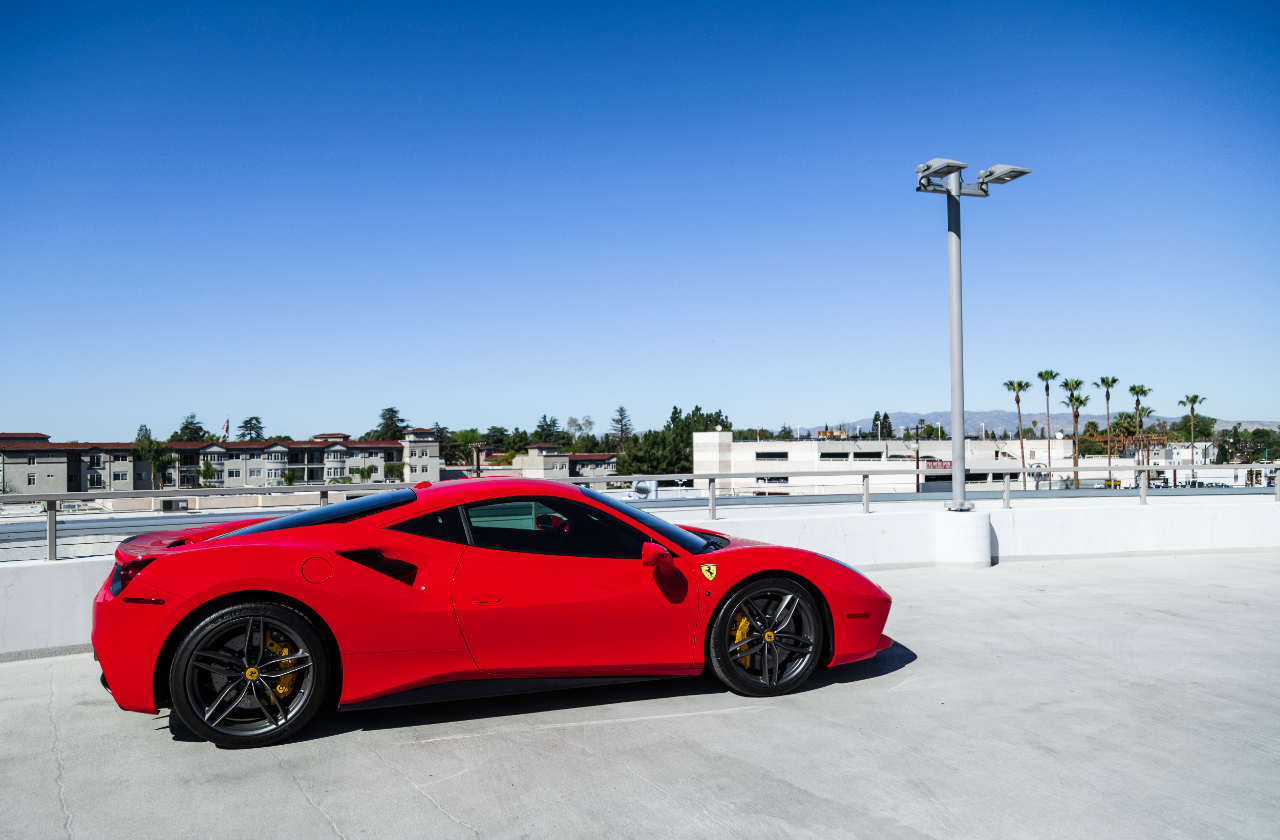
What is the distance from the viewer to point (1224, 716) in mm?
4352

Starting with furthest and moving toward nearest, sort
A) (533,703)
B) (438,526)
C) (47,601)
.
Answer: (47,601)
(533,703)
(438,526)

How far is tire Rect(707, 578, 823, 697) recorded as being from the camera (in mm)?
4605

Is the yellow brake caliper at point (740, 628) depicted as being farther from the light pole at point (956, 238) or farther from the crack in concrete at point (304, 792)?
Answer: the light pole at point (956, 238)

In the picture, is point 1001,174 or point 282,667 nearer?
point 282,667

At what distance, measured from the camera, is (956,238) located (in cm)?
1006

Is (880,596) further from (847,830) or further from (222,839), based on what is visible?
(222,839)

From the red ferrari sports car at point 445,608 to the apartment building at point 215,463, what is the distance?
1395 inches

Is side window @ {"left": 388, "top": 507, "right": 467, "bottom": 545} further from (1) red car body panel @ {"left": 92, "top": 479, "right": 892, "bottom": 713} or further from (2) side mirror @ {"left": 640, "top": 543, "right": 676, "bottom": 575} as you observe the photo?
(2) side mirror @ {"left": 640, "top": 543, "right": 676, "bottom": 575}

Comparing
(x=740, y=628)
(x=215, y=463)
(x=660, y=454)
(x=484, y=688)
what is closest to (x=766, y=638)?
(x=740, y=628)

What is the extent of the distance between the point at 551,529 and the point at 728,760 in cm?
148

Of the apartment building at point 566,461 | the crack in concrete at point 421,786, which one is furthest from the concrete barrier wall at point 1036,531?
the apartment building at point 566,461

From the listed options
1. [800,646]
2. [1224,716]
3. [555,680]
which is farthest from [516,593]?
[1224,716]

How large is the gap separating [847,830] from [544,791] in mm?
1228

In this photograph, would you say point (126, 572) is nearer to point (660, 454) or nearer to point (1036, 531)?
point (1036, 531)
